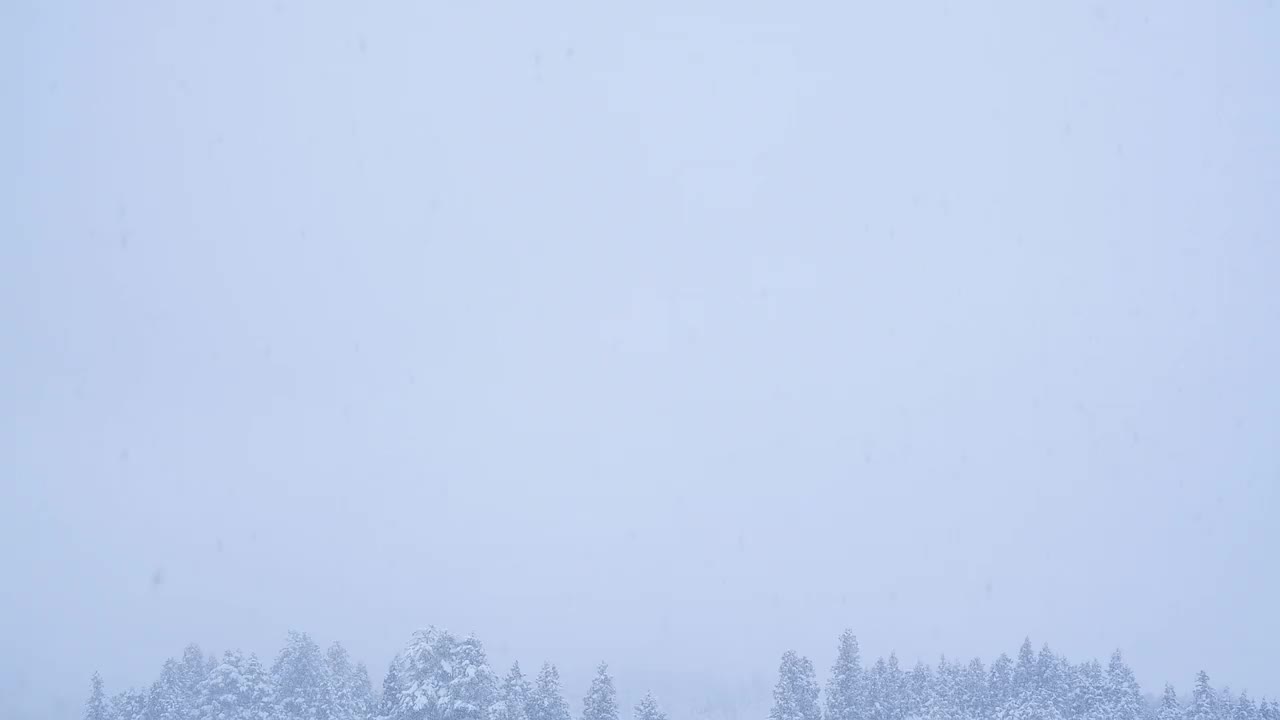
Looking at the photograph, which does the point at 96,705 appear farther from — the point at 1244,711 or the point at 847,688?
the point at 1244,711

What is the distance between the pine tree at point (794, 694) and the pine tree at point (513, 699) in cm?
932

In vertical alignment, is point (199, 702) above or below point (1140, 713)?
above

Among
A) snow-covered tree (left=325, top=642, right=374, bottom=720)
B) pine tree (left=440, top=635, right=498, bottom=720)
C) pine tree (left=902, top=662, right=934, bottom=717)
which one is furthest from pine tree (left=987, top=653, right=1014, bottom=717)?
snow-covered tree (left=325, top=642, right=374, bottom=720)

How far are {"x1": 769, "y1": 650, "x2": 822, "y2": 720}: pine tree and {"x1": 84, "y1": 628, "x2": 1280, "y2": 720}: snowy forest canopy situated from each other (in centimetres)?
4

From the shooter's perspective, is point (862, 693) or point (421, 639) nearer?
point (421, 639)

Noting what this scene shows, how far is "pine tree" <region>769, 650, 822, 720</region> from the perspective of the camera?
124ft

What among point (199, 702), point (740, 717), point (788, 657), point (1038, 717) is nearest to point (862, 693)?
point (788, 657)

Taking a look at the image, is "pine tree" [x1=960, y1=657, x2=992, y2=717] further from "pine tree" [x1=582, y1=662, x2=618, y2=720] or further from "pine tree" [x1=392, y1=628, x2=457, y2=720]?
"pine tree" [x1=392, y1=628, x2=457, y2=720]

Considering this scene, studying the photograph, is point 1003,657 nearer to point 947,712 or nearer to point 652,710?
point 947,712

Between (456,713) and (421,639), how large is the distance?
8.21ft

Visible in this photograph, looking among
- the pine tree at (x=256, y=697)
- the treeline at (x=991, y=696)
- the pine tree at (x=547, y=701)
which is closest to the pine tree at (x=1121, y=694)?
the treeline at (x=991, y=696)

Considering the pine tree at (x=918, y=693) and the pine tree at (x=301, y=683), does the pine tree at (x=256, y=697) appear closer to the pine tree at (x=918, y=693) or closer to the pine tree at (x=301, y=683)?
the pine tree at (x=301, y=683)

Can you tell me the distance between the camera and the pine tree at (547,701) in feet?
114

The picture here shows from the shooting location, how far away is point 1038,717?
38.4 metres
